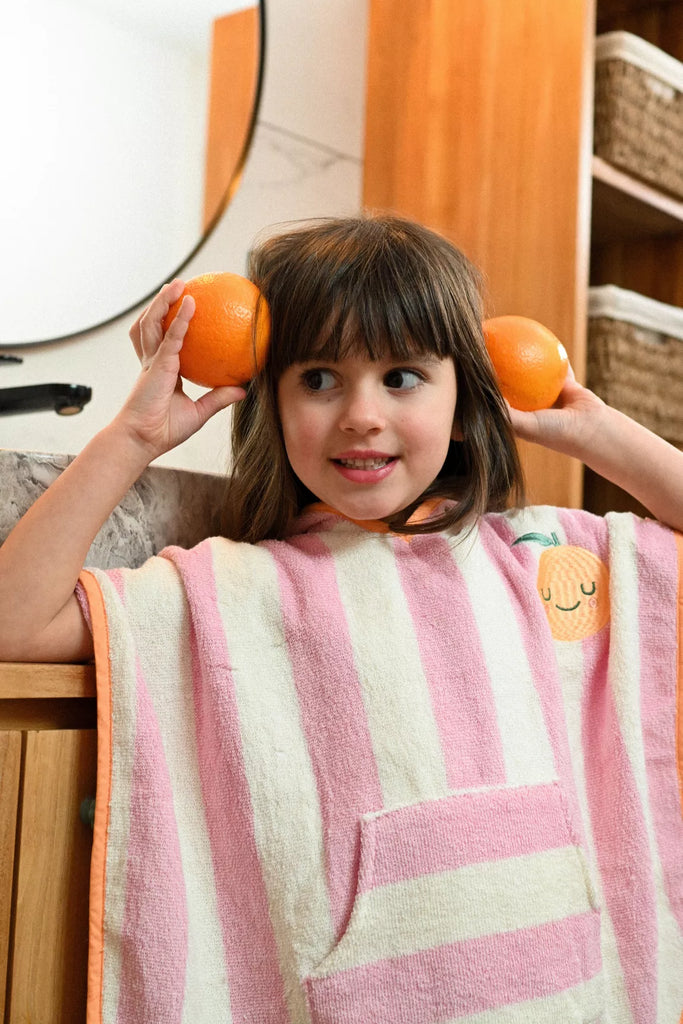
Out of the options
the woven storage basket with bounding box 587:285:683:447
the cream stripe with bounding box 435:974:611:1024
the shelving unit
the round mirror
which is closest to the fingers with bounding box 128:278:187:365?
the round mirror

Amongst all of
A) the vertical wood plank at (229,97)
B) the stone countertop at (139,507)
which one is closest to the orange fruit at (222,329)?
the stone countertop at (139,507)

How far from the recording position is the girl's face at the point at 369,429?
83 centimetres

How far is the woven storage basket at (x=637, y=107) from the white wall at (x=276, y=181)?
0.41 m

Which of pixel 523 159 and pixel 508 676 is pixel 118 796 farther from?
pixel 523 159

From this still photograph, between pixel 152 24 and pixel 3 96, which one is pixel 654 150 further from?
pixel 3 96

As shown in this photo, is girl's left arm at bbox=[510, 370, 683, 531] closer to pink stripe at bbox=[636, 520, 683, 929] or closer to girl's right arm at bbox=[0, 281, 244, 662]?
pink stripe at bbox=[636, 520, 683, 929]

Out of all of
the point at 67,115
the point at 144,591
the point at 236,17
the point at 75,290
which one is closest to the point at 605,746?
the point at 144,591

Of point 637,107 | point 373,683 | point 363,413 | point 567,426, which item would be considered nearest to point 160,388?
point 363,413

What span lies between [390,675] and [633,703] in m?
0.24

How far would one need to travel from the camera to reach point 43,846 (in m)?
0.66

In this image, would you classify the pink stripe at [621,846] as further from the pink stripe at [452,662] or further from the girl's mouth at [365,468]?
the girl's mouth at [365,468]

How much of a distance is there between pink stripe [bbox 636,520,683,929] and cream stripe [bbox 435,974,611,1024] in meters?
0.13

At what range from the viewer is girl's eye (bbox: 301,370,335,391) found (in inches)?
33.4

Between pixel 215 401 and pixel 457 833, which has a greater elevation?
pixel 215 401
